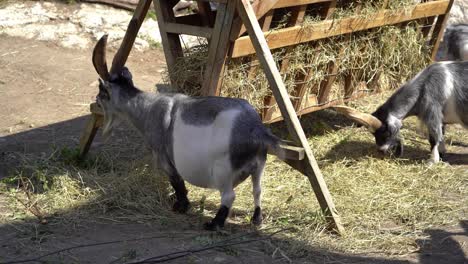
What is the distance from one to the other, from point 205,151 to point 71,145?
2.69 metres

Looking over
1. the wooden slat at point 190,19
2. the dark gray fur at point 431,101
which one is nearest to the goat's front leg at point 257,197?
the wooden slat at point 190,19

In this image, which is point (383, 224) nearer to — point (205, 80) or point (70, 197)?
point (205, 80)

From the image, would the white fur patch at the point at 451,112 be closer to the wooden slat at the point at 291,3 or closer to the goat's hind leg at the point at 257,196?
the wooden slat at the point at 291,3

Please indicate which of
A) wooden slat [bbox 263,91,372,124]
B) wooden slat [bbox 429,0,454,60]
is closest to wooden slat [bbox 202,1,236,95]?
wooden slat [bbox 263,91,372,124]

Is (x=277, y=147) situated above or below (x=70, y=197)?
above

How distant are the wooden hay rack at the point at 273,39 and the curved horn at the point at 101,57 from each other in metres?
0.21

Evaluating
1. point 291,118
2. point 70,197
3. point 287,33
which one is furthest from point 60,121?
point 291,118

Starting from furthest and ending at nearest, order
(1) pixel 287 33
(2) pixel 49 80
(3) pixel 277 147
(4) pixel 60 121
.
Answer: (2) pixel 49 80, (4) pixel 60 121, (1) pixel 287 33, (3) pixel 277 147

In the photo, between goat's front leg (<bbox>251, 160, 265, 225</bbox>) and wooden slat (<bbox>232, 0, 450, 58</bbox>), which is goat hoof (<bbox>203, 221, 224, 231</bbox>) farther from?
wooden slat (<bbox>232, 0, 450, 58</bbox>)

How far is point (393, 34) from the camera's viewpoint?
7598 mm

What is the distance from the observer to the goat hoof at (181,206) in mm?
5551

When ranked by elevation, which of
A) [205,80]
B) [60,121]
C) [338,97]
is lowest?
[60,121]

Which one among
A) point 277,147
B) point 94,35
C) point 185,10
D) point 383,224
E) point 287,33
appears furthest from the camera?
point 185,10

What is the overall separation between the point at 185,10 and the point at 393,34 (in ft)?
15.3
